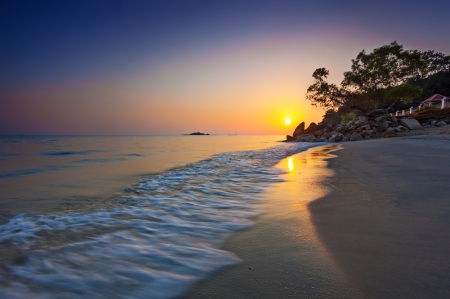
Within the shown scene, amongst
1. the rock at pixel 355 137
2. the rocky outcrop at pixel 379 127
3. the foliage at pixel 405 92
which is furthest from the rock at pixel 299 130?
the rock at pixel 355 137

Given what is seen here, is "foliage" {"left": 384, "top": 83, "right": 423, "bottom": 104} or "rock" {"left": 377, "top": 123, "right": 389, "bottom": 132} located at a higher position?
"foliage" {"left": 384, "top": 83, "right": 423, "bottom": 104}

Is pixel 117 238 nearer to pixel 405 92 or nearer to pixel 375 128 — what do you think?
pixel 375 128

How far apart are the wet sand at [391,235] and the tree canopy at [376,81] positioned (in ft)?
84.7

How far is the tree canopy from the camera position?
25.0 meters

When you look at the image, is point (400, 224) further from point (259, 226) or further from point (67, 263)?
point (67, 263)

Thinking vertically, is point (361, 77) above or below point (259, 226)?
above

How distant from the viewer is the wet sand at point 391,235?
1.50m

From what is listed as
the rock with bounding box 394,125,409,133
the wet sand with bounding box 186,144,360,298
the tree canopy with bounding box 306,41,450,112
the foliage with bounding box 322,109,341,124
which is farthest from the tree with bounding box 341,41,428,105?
the wet sand with bounding box 186,144,360,298

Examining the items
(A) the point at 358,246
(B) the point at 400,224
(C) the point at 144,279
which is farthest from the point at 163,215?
(B) the point at 400,224

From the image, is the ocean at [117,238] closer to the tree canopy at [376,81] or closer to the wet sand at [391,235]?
the wet sand at [391,235]

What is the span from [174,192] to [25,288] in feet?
10.4

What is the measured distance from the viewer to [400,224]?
2443mm

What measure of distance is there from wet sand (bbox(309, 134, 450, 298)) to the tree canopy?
25.8 m

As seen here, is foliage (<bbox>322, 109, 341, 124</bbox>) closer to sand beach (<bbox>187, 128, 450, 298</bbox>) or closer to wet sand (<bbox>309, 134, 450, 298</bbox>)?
wet sand (<bbox>309, 134, 450, 298</bbox>)
